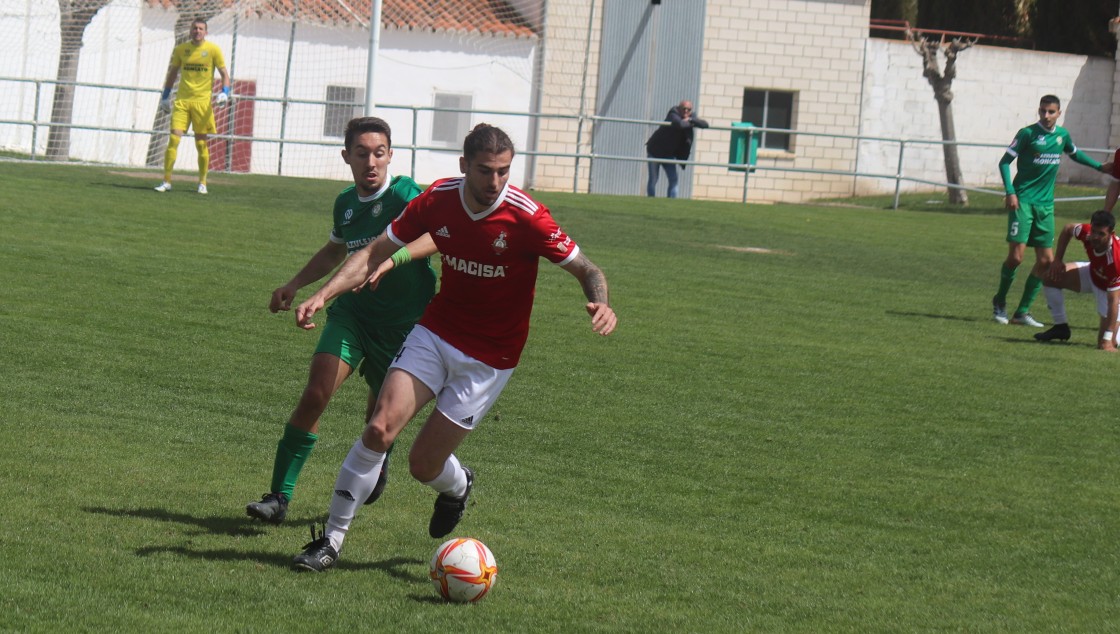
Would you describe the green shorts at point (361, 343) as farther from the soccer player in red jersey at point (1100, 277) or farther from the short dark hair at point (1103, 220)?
the short dark hair at point (1103, 220)

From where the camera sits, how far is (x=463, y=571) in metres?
5.14

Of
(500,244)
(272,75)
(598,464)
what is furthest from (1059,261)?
(272,75)

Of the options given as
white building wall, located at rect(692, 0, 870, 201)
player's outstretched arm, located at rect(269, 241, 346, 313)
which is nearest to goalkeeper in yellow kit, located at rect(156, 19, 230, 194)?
player's outstretched arm, located at rect(269, 241, 346, 313)

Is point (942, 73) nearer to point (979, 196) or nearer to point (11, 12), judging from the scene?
point (979, 196)

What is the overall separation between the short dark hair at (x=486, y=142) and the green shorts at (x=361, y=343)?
1.16 meters

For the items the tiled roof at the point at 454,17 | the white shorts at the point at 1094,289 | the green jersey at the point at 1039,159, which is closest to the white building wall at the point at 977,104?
the tiled roof at the point at 454,17

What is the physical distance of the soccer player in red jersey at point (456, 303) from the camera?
17.9 ft

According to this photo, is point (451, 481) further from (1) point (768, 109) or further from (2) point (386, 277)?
(1) point (768, 109)

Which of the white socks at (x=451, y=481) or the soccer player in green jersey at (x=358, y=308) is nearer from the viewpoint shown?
the white socks at (x=451, y=481)

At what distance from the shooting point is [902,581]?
19.1 feet

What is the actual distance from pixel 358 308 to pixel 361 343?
0.16m

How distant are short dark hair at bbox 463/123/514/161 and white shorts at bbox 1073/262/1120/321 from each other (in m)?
9.02

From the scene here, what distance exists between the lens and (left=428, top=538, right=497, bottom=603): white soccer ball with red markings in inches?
202

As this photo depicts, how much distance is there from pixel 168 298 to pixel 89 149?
18093 millimetres
